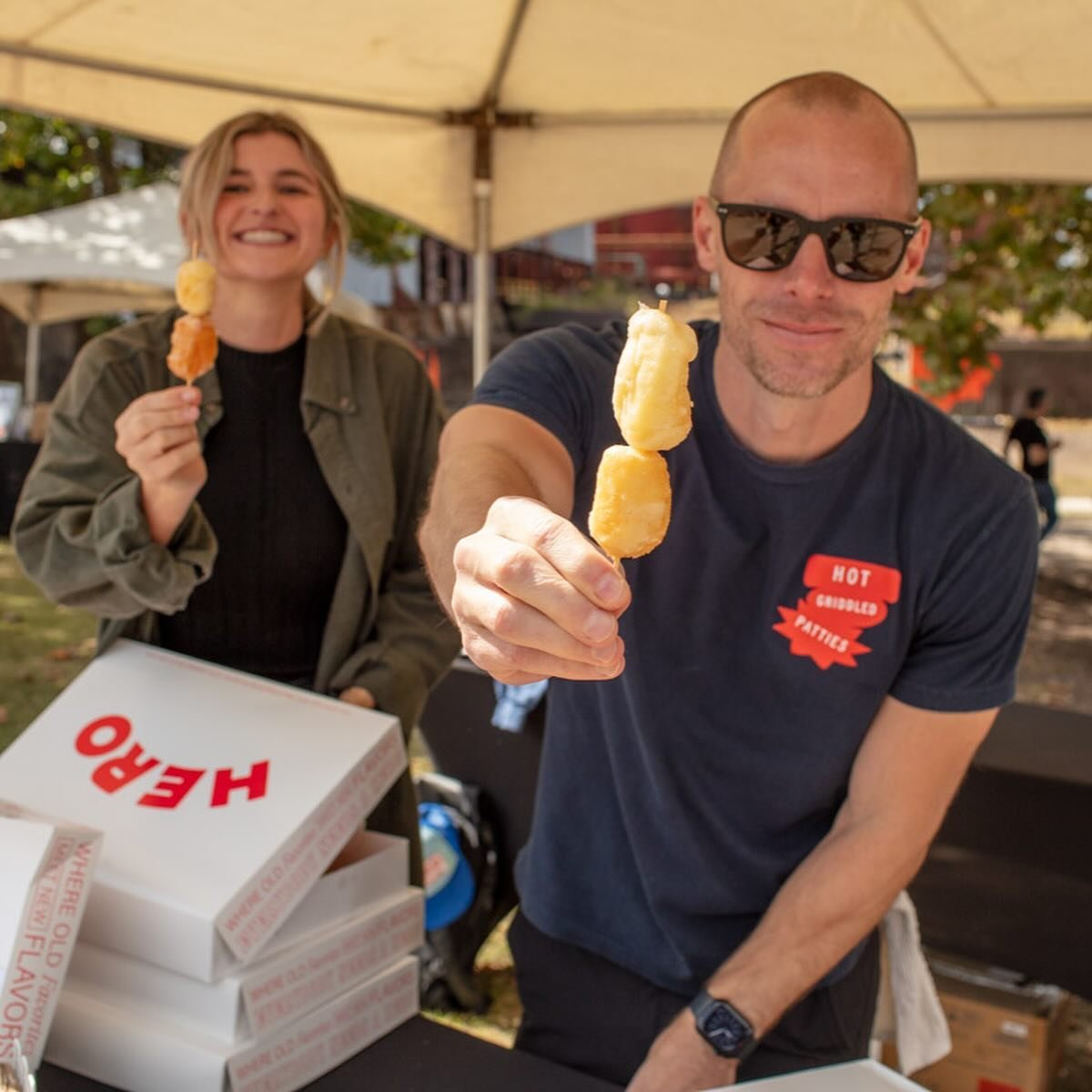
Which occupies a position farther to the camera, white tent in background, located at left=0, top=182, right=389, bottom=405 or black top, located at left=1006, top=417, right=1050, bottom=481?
black top, located at left=1006, top=417, right=1050, bottom=481

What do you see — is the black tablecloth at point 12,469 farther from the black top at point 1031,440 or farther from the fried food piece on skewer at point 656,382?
the fried food piece on skewer at point 656,382

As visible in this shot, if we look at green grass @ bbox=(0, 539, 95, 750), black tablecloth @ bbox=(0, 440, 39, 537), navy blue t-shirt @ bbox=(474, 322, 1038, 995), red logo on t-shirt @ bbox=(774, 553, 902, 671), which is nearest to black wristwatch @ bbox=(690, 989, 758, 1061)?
navy blue t-shirt @ bbox=(474, 322, 1038, 995)

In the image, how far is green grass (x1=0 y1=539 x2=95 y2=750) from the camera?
23.3 feet

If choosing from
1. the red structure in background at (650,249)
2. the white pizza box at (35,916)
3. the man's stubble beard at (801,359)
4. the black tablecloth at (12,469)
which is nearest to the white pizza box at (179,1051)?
the white pizza box at (35,916)

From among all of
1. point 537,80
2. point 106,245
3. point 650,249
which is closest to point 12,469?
point 106,245

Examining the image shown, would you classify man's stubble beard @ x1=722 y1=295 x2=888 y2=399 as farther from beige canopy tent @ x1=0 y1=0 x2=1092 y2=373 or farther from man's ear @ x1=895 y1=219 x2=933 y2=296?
beige canopy tent @ x1=0 y1=0 x2=1092 y2=373

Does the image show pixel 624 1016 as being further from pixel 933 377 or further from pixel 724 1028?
pixel 933 377

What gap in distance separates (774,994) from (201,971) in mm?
842

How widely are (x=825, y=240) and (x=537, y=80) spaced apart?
7.30ft

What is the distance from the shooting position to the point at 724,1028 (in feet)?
5.81

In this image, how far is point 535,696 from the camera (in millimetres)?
3377

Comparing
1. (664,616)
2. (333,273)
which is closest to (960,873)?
(664,616)

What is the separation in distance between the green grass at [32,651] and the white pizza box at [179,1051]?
17.3ft

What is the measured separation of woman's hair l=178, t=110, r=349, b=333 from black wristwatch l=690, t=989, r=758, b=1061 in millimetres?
1541
